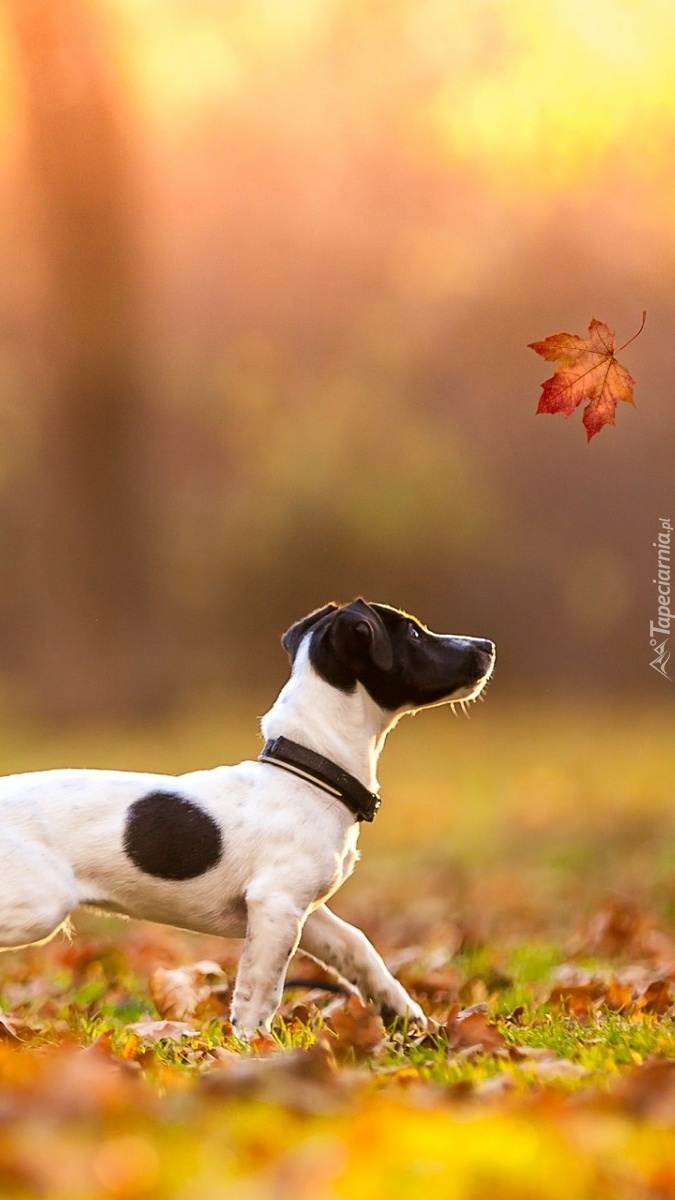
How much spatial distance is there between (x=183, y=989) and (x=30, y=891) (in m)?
1.09

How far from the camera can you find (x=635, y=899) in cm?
727

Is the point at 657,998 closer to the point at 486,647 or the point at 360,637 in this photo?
the point at 486,647

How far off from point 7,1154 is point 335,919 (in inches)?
90.1

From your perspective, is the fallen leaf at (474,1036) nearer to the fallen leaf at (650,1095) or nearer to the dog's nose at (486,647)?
the fallen leaf at (650,1095)

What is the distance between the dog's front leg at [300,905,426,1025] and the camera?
3922 millimetres

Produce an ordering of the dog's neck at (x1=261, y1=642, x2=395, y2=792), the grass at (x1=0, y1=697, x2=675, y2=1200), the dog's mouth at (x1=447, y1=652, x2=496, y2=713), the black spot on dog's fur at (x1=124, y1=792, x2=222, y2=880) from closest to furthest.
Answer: the grass at (x1=0, y1=697, x2=675, y2=1200)
the black spot on dog's fur at (x1=124, y1=792, x2=222, y2=880)
the dog's neck at (x1=261, y1=642, x2=395, y2=792)
the dog's mouth at (x1=447, y1=652, x2=496, y2=713)

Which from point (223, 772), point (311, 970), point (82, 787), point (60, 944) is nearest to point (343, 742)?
point (223, 772)

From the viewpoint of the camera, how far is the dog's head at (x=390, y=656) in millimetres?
4000

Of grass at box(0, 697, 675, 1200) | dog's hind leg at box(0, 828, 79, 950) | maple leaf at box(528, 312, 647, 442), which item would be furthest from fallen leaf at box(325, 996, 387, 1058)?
maple leaf at box(528, 312, 647, 442)

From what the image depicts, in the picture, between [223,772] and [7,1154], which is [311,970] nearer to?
[223,772]

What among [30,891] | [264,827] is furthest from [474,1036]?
[30,891]

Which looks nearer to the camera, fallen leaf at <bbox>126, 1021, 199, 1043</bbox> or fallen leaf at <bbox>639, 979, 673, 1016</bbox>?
fallen leaf at <bbox>126, 1021, 199, 1043</bbox>

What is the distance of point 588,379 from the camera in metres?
4.00

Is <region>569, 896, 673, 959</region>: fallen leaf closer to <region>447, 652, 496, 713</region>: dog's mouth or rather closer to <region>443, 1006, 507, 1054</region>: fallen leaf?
<region>447, 652, 496, 713</region>: dog's mouth
